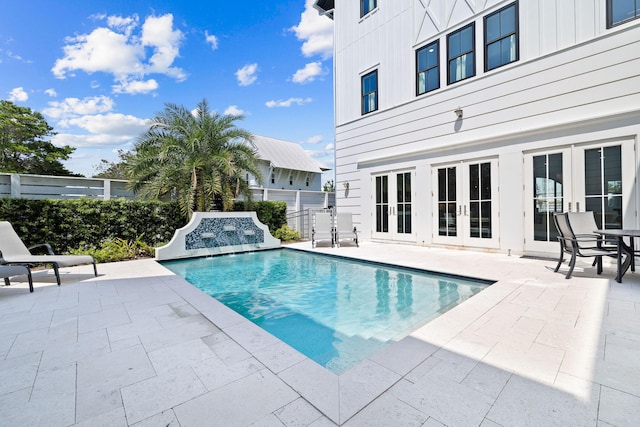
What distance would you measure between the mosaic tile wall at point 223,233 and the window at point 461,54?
7367 millimetres

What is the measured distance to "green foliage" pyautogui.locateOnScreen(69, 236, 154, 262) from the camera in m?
7.15

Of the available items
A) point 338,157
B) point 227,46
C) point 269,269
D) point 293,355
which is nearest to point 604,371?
point 293,355

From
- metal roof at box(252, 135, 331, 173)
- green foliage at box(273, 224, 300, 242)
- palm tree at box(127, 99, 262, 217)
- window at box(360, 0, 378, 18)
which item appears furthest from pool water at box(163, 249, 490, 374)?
metal roof at box(252, 135, 331, 173)

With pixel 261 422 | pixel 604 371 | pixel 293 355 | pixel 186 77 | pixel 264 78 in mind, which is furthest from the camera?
pixel 264 78

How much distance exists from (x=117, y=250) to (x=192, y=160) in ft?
10.1

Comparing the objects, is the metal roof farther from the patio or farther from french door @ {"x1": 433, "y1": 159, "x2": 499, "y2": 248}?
the patio

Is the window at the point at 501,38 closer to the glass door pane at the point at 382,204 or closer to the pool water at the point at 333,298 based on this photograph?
the glass door pane at the point at 382,204

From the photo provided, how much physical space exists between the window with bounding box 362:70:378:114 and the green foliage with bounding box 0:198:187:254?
719 cm

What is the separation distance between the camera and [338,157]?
11125 millimetres

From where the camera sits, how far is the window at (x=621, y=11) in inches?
215

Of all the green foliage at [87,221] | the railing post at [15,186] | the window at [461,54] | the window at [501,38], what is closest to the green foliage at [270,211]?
the green foliage at [87,221]

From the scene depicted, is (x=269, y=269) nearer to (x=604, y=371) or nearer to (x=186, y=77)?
(x=604, y=371)

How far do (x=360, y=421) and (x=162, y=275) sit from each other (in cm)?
527

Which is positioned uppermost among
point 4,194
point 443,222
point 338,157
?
point 338,157
